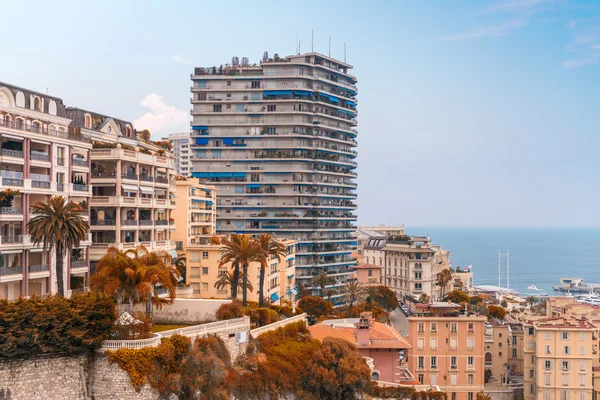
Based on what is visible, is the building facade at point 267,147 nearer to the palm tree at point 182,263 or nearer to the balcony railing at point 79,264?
the palm tree at point 182,263

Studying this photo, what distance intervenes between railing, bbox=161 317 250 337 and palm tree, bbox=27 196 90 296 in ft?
25.3

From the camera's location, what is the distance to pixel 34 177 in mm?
45781

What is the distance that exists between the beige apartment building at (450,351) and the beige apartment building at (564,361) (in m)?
7.14

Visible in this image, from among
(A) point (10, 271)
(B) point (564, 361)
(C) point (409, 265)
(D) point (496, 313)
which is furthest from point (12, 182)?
(C) point (409, 265)

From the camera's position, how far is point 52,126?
5081cm

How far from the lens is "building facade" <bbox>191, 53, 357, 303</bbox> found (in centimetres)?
11506

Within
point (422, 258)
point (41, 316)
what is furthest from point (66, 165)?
point (422, 258)

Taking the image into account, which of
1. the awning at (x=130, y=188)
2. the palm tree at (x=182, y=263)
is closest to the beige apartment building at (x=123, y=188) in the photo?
the awning at (x=130, y=188)

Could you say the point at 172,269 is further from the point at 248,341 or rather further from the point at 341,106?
the point at 341,106

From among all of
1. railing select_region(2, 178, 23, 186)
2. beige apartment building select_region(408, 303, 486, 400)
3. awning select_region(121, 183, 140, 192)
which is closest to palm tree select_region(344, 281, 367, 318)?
beige apartment building select_region(408, 303, 486, 400)

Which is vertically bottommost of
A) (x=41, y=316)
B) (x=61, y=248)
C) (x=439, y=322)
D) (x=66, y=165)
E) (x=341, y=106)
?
(x=439, y=322)

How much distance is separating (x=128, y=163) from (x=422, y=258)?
3223 inches

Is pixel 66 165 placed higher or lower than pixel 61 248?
higher

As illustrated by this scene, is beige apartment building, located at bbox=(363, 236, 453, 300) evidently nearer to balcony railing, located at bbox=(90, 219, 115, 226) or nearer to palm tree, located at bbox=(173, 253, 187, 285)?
palm tree, located at bbox=(173, 253, 187, 285)
